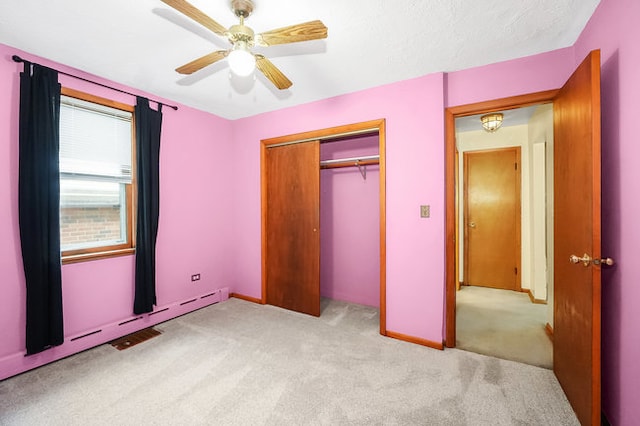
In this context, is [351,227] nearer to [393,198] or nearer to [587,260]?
[393,198]

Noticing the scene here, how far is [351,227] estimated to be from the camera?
12.1ft

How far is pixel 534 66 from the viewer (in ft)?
7.09

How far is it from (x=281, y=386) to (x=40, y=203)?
7.68 feet

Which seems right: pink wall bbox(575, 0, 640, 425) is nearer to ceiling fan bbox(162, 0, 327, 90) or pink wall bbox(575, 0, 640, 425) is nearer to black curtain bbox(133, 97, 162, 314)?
ceiling fan bbox(162, 0, 327, 90)

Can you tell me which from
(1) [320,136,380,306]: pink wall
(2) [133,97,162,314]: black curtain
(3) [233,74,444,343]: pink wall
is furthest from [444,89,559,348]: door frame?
(2) [133,97,162,314]: black curtain

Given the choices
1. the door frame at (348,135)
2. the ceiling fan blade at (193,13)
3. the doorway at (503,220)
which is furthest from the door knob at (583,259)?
the ceiling fan blade at (193,13)

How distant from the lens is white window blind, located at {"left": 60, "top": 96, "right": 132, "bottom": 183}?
238 centimetres

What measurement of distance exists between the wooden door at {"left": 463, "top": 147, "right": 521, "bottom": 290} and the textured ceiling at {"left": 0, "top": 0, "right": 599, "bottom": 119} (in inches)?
97.1

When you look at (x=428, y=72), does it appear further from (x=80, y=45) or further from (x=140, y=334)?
(x=140, y=334)

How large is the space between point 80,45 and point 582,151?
11.5ft

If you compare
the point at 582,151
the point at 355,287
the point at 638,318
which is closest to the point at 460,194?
the point at 355,287

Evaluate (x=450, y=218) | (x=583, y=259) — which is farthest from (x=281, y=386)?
(x=583, y=259)

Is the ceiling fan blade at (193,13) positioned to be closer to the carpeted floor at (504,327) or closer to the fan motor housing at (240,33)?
the fan motor housing at (240,33)

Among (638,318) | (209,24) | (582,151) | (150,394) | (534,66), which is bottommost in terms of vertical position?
(150,394)
